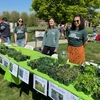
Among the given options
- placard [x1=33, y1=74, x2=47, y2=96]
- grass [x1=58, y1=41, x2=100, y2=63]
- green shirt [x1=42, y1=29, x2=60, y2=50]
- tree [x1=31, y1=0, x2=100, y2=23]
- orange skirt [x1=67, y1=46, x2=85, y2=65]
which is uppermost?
tree [x1=31, y1=0, x2=100, y2=23]

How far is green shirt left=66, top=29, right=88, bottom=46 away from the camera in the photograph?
12.8 feet

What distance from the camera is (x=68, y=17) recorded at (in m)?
24.4

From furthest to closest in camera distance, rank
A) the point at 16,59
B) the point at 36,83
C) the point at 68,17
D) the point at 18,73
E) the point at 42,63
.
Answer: the point at 68,17 → the point at 16,59 → the point at 18,73 → the point at 42,63 → the point at 36,83

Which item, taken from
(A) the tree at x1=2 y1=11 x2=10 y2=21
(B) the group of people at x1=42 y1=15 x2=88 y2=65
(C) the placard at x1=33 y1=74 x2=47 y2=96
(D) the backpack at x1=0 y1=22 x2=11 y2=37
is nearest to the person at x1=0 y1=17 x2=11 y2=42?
(D) the backpack at x1=0 y1=22 x2=11 y2=37

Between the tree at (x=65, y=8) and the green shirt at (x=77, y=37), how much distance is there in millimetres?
20366

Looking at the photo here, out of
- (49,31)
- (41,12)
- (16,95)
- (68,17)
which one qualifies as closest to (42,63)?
(16,95)

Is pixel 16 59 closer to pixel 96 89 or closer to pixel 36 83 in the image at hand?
pixel 36 83

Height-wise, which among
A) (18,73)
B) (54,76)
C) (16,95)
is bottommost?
(16,95)

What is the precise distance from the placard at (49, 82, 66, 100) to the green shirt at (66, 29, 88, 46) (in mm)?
1571

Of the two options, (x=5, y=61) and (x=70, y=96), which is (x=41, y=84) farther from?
(x=5, y=61)

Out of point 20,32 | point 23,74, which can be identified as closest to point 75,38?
point 23,74

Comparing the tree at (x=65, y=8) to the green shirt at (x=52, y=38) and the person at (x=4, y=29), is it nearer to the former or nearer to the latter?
the person at (x=4, y=29)

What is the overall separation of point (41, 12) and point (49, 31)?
72.4 feet

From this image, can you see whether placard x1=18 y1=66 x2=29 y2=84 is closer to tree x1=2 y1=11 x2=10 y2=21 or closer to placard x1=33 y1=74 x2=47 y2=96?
placard x1=33 y1=74 x2=47 y2=96
